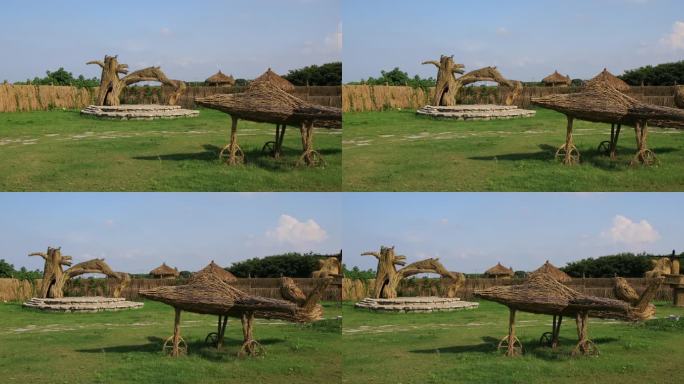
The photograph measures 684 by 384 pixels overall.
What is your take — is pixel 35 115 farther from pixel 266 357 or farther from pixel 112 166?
pixel 266 357

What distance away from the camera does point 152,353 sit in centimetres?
1856

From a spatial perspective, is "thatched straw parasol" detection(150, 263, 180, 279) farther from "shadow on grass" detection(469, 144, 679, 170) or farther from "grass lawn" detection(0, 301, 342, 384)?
"shadow on grass" detection(469, 144, 679, 170)

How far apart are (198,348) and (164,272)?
28083 mm

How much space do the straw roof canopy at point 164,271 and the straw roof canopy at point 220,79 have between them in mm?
11832

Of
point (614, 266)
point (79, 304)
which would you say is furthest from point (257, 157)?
point (614, 266)

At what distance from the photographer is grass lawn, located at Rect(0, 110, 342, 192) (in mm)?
20844

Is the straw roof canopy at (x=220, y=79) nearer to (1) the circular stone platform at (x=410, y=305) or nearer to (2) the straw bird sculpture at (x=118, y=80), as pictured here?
(2) the straw bird sculpture at (x=118, y=80)

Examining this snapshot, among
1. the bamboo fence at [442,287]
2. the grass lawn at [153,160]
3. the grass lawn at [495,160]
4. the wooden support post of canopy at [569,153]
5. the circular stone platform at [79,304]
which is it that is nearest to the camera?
the grass lawn at [495,160]

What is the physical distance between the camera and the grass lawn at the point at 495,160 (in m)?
20.6

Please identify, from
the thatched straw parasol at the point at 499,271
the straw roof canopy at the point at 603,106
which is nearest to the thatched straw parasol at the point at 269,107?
the straw roof canopy at the point at 603,106

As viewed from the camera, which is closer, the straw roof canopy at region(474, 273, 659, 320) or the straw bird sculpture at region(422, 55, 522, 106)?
the straw roof canopy at region(474, 273, 659, 320)

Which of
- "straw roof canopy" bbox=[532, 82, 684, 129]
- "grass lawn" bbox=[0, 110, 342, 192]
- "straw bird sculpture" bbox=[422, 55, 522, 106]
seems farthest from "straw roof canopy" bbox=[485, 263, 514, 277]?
"straw roof canopy" bbox=[532, 82, 684, 129]

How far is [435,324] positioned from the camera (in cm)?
2525

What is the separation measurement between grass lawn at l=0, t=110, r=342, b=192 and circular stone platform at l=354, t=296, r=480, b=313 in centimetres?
591
